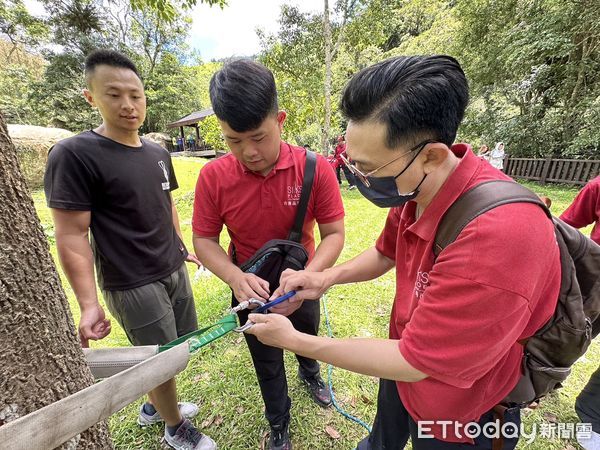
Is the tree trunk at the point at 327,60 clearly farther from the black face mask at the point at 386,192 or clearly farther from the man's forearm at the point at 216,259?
the black face mask at the point at 386,192

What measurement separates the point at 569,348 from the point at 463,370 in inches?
17.4

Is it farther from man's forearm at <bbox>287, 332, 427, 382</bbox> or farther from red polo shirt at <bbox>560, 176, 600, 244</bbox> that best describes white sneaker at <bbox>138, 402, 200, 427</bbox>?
red polo shirt at <bbox>560, 176, 600, 244</bbox>

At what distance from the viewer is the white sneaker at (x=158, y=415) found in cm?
242

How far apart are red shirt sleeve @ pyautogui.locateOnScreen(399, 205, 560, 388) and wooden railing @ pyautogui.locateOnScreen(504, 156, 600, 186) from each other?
1169cm

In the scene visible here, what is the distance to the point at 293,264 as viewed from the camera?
1.83m

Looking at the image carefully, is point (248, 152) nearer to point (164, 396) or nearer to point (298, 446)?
point (164, 396)

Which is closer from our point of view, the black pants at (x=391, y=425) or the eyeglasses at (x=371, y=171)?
the eyeglasses at (x=371, y=171)

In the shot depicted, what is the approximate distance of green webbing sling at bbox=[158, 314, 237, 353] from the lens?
51.6 inches

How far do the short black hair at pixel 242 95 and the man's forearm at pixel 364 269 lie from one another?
901 millimetres

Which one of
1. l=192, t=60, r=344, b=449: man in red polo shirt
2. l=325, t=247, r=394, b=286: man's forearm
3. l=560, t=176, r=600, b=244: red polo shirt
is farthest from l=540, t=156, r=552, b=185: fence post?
l=325, t=247, r=394, b=286: man's forearm

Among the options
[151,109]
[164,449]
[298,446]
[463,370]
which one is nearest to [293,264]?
[463,370]

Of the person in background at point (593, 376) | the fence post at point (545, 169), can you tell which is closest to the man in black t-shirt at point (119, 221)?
the person in background at point (593, 376)

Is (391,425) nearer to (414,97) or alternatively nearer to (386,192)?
(386,192)

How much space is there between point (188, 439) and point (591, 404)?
2.91m
